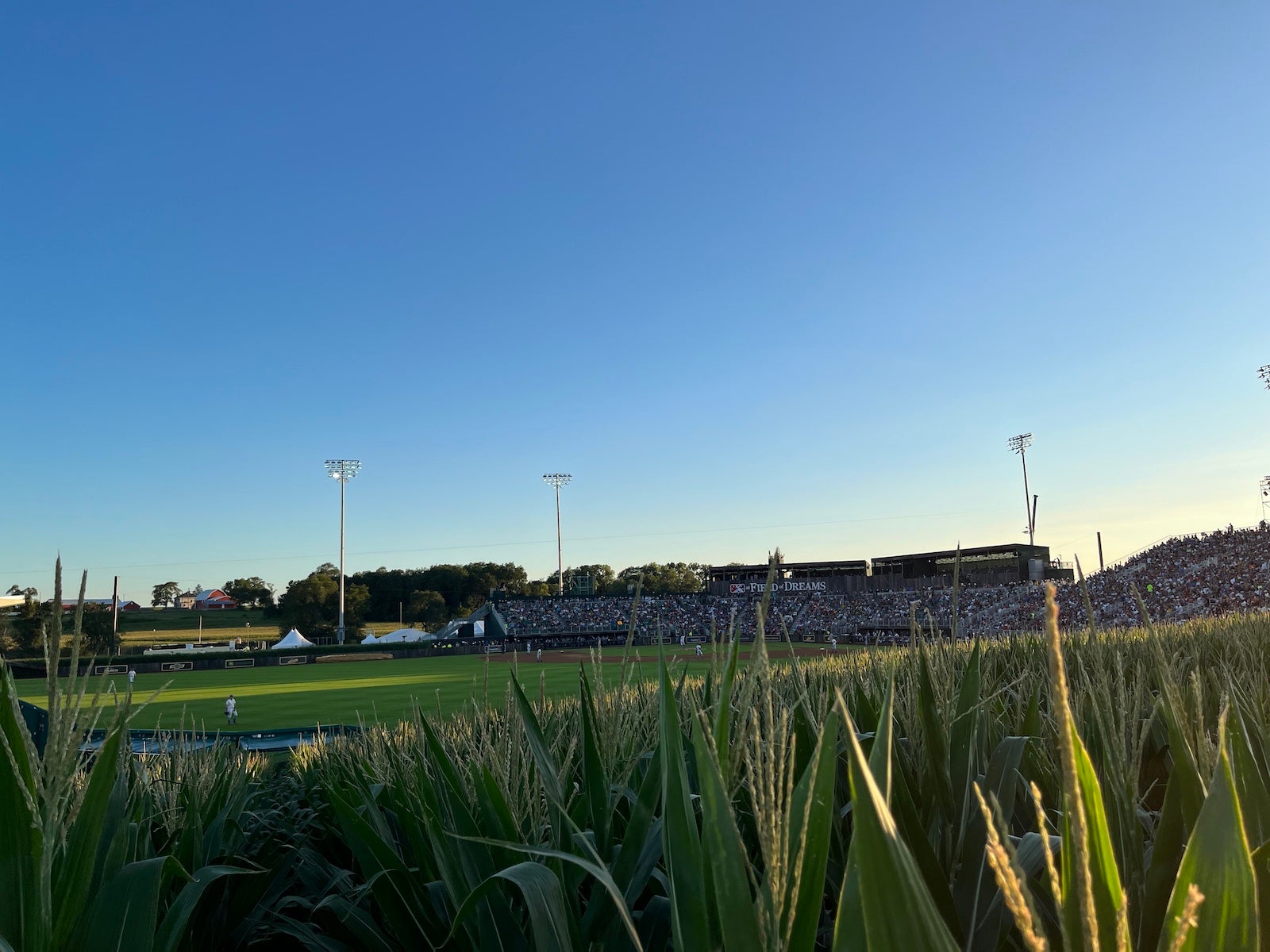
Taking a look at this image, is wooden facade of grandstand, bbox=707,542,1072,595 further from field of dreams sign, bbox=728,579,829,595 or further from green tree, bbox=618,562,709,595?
green tree, bbox=618,562,709,595

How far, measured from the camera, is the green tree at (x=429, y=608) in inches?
4331

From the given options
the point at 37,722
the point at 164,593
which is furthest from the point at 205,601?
the point at 37,722

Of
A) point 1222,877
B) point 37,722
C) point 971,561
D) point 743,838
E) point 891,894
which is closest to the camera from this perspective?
point 891,894

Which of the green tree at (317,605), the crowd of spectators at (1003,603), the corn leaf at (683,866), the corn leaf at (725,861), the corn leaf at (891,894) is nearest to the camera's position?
the corn leaf at (891,894)

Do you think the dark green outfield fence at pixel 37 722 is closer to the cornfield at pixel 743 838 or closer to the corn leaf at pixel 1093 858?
the cornfield at pixel 743 838

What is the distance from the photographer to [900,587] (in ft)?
188

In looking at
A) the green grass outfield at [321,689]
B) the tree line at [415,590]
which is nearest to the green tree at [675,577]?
the tree line at [415,590]

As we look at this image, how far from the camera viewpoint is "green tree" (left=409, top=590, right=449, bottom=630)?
361 ft

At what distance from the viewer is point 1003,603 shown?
31953mm

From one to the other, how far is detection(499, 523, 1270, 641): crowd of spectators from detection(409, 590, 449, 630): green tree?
148ft

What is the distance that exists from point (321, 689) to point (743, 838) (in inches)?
1147

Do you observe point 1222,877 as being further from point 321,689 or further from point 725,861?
point 321,689

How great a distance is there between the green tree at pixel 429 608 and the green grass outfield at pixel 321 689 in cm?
6781

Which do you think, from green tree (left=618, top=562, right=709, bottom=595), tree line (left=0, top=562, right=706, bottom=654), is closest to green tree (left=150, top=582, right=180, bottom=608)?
tree line (left=0, top=562, right=706, bottom=654)
